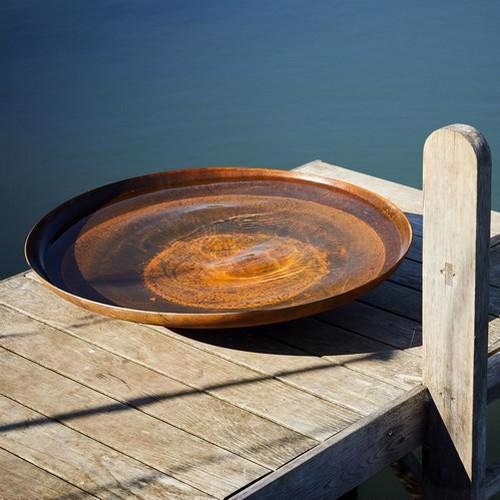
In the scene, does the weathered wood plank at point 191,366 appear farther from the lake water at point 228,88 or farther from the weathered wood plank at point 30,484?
the lake water at point 228,88

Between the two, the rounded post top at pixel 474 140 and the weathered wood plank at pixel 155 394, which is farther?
A: the weathered wood plank at pixel 155 394

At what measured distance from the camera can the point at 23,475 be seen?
201cm

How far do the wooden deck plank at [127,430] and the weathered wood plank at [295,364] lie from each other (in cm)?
29

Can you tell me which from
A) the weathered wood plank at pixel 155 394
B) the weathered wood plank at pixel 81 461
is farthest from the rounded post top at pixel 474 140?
the weathered wood plank at pixel 81 461

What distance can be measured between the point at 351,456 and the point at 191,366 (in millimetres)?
440

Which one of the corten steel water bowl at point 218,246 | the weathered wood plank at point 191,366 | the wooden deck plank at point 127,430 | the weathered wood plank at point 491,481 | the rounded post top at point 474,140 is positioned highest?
the rounded post top at point 474,140

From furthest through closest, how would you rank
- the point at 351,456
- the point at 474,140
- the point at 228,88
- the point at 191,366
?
the point at 228,88
the point at 191,366
the point at 351,456
the point at 474,140

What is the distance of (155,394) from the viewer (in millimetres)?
2248

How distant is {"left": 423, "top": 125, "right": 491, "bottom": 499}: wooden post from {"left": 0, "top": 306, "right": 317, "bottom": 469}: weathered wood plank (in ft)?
1.22

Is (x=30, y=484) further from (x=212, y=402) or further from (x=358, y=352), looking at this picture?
(x=358, y=352)

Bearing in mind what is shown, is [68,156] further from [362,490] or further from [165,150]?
[362,490]

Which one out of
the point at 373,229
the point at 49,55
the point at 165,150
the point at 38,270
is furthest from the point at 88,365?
the point at 49,55

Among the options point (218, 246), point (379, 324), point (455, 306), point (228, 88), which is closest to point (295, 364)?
point (379, 324)

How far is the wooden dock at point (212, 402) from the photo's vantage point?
6.55ft
